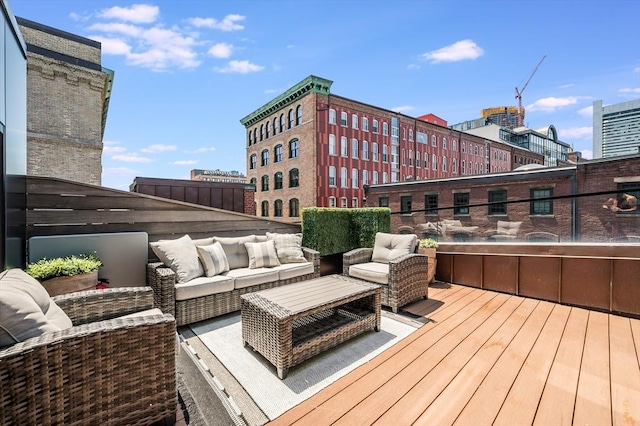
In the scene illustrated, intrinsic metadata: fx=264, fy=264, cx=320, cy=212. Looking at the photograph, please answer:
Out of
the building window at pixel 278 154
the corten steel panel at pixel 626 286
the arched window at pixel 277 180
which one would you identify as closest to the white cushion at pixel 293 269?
the corten steel panel at pixel 626 286

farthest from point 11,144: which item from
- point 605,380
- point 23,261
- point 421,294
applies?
point 605,380

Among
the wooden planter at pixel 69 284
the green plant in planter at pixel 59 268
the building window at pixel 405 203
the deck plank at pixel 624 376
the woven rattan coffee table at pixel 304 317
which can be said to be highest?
the building window at pixel 405 203

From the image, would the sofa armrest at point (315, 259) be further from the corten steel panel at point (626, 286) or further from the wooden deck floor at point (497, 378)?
the corten steel panel at point (626, 286)

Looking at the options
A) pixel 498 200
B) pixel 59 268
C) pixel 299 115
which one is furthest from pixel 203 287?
pixel 299 115

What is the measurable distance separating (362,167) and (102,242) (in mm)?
19081

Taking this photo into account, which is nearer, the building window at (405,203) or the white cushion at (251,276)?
the white cushion at (251,276)

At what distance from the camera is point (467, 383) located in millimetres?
1894

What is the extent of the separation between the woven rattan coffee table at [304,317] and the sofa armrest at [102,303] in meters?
0.83

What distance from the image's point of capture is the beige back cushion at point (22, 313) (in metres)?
1.22

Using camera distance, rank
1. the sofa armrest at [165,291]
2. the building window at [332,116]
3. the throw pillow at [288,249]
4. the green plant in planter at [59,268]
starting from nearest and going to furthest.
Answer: the green plant in planter at [59,268] → the sofa armrest at [165,291] → the throw pillow at [288,249] → the building window at [332,116]

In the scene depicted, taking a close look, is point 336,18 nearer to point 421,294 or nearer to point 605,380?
point 421,294

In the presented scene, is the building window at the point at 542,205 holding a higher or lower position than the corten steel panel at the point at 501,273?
higher

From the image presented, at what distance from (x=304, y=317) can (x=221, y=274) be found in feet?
4.58

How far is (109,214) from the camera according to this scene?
337 cm
